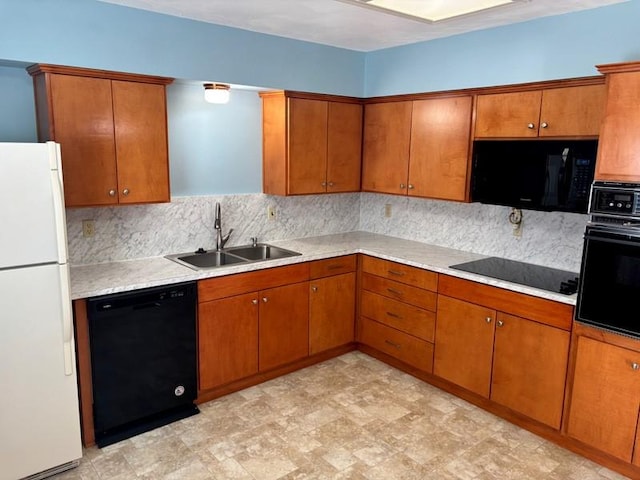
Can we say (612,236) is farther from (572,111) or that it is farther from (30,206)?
(30,206)

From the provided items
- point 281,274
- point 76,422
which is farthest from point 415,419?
point 76,422

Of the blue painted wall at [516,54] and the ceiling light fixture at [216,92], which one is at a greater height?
the blue painted wall at [516,54]

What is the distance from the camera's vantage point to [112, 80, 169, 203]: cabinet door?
2844 millimetres

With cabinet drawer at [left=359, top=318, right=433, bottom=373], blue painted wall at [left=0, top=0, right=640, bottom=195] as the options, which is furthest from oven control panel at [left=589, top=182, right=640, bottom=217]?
cabinet drawer at [left=359, top=318, right=433, bottom=373]

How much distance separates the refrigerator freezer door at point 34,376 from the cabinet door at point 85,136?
631 mm

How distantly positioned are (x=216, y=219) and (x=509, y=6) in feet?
7.83

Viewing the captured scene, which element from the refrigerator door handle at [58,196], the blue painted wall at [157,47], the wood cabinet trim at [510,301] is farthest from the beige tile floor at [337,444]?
the blue painted wall at [157,47]

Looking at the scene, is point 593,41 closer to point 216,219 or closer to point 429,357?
point 429,357

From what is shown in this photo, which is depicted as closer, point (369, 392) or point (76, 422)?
point (76, 422)

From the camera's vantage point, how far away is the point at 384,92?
12.9 feet

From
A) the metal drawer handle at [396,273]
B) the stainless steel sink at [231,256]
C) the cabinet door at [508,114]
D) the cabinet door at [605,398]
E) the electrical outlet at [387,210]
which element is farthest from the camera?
the electrical outlet at [387,210]

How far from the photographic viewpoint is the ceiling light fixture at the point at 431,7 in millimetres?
2531

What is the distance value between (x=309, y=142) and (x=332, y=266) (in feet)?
3.28

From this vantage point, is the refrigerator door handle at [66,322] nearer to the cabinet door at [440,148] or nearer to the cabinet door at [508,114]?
the cabinet door at [440,148]
